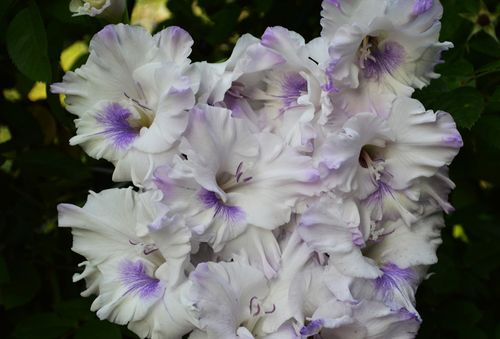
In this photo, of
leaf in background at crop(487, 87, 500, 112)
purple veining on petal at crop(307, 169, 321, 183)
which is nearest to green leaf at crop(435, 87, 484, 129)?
leaf in background at crop(487, 87, 500, 112)

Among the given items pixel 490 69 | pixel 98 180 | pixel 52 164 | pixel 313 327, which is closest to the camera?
pixel 313 327

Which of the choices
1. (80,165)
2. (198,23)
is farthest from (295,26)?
(80,165)

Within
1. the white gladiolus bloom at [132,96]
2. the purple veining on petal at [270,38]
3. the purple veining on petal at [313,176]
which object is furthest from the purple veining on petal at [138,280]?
the purple veining on petal at [270,38]

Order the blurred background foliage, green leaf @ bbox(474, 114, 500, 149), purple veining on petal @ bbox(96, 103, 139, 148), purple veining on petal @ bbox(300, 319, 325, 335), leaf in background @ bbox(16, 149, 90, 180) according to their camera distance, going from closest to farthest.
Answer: purple veining on petal @ bbox(300, 319, 325, 335), purple veining on petal @ bbox(96, 103, 139, 148), green leaf @ bbox(474, 114, 500, 149), the blurred background foliage, leaf in background @ bbox(16, 149, 90, 180)

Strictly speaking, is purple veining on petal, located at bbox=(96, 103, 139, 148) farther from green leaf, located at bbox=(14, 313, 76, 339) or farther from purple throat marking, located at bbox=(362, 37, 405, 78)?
green leaf, located at bbox=(14, 313, 76, 339)

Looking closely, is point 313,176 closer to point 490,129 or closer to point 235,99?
point 235,99

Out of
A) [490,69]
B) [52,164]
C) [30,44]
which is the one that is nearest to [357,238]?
[490,69]

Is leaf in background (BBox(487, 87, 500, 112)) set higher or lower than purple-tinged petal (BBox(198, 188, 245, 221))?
higher
